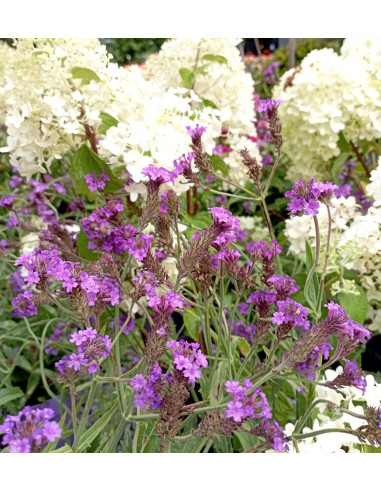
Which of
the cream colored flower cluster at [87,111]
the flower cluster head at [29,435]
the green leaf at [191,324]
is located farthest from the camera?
the green leaf at [191,324]

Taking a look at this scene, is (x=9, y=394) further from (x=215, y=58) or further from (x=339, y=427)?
(x=215, y=58)

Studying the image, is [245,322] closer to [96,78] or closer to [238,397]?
[96,78]

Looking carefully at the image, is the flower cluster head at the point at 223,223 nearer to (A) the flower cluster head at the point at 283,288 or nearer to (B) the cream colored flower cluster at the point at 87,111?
(A) the flower cluster head at the point at 283,288

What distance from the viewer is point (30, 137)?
2.94 feet

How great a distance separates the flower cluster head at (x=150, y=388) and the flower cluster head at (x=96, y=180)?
40 cm

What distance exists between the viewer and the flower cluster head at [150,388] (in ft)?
1.62

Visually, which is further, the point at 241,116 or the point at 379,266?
the point at 241,116

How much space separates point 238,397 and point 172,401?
0.06 m

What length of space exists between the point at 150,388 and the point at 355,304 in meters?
0.45

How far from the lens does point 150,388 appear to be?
0.50 m

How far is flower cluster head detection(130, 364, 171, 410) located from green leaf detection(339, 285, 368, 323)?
41 centimetres

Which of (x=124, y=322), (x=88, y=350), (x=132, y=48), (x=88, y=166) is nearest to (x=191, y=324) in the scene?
(x=124, y=322)

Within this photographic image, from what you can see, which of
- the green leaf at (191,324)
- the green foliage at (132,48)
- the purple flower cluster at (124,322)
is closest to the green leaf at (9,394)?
the purple flower cluster at (124,322)
